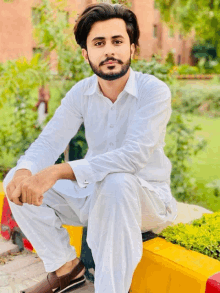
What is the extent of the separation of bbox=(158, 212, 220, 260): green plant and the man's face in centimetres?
108

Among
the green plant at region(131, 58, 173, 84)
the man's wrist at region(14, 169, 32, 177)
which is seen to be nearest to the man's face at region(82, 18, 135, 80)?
the man's wrist at region(14, 169, 32, 177)

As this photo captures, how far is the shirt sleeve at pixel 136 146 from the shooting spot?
2.11 m

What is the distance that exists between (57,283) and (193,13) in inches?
253

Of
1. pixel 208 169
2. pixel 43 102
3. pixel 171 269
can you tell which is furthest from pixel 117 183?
pixel 208 169

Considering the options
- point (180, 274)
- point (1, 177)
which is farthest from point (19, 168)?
point (1, 177)

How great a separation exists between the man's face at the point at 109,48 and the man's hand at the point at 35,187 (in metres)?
0.73

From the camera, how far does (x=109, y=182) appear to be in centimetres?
201

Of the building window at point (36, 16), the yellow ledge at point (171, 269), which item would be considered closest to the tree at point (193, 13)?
the building window at point (36, 16)

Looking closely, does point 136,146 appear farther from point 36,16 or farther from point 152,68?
point 36,16

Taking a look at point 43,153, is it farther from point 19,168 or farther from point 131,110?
point 131,110

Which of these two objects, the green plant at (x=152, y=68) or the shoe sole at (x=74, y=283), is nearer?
the shoe sole at (x=74, y=283)

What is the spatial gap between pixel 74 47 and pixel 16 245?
2427 mm

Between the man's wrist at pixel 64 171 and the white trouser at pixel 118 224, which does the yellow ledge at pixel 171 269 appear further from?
the man's wrist at pixel 64 171

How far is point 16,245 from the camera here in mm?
3344
